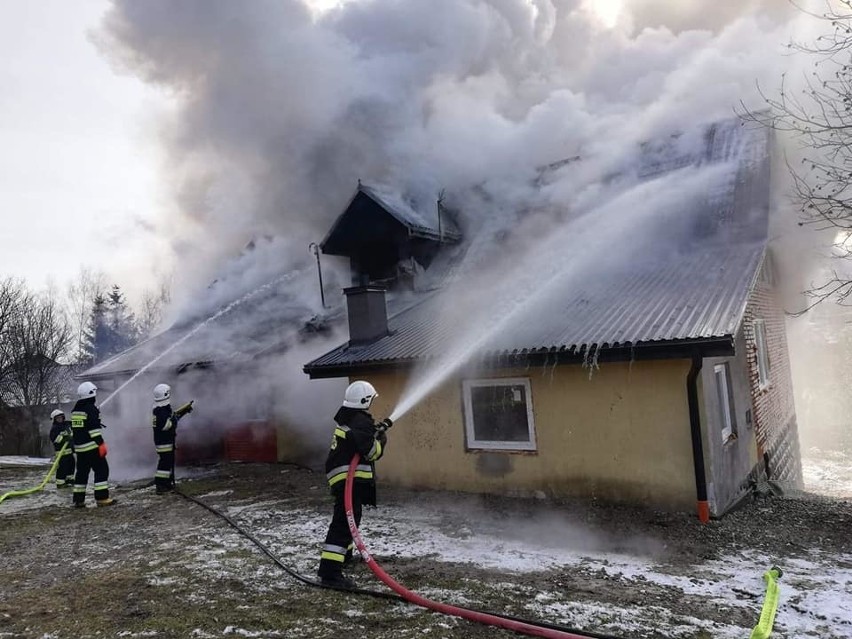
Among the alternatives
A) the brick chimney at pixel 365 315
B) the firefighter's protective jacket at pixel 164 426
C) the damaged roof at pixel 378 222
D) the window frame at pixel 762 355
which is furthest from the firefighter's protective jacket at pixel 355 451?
the damaged roof at pixel 378 222

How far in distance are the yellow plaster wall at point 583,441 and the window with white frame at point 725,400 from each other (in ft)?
4.15

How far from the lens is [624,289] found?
777 centimetres

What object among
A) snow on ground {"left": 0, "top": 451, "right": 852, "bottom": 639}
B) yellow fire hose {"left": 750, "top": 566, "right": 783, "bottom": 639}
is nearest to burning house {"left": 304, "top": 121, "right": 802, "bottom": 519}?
snow on ground {"left": 0, "top": 451, "right": 852, "bottom": 639}

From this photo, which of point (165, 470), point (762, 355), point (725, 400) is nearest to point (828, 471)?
point (762, 355)

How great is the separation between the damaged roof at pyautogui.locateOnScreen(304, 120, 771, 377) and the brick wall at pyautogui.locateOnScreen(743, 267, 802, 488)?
1.01m

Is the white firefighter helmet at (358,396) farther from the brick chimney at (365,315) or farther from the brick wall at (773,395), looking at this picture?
the brick wall at (773,395)

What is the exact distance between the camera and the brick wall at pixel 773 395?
8305 mm

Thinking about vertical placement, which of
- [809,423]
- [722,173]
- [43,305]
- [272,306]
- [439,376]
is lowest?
[809,423]

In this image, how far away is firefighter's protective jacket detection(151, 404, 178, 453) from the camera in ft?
28.6

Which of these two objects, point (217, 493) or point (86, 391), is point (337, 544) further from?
point (86, 391)

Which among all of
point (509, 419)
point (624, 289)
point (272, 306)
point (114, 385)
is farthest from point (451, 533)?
point (114, 385)

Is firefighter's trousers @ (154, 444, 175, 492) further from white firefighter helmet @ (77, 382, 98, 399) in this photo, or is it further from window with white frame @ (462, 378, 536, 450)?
window with white frame @ (462, 378, 536, 450)

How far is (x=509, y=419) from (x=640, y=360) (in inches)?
75.7

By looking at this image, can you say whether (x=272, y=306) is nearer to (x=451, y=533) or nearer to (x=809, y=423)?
(x=451, y=533)
